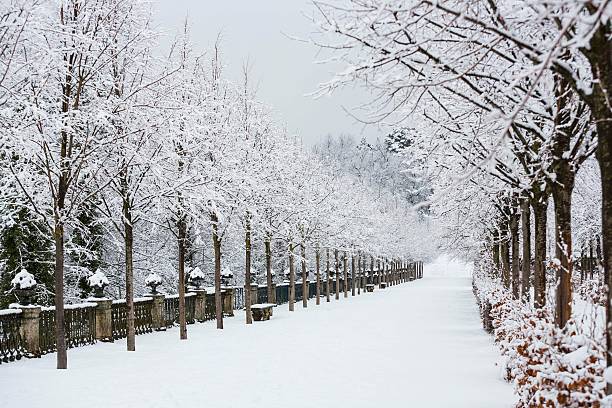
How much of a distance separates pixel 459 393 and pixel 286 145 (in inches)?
935

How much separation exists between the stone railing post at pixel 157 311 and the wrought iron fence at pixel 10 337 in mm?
5993

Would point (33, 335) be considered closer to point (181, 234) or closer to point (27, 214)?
point (181, 234)

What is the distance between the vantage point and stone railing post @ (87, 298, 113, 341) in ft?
53.2

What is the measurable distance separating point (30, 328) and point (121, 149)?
4299mm

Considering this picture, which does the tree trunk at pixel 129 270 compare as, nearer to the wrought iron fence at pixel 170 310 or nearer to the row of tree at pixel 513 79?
the wrought iron fence at pixel 170 310

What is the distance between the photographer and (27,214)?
67.7 feet

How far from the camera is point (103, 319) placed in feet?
53.5

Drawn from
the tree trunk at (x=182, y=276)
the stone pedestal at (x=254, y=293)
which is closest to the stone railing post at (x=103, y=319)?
the tree trunk at (x=182, y=276)

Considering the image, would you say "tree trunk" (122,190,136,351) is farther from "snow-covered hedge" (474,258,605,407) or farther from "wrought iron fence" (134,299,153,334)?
"snow-covered hedge" (474,258,605,407)

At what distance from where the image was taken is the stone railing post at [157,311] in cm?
1941

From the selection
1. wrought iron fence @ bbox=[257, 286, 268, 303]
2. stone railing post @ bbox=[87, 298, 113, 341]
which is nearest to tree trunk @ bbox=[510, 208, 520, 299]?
stone railing post @ bbox=[87, 298, 113, 341]

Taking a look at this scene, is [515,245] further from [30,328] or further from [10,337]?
[10,337]

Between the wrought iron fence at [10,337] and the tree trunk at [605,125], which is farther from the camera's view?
the wrought iron fence at [10,337]

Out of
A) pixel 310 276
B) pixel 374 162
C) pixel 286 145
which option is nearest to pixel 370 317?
pixel 286 145
